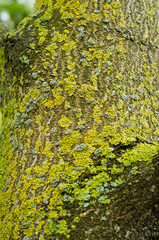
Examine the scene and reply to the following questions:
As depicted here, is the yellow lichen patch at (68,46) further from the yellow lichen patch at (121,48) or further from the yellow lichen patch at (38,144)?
the yellow lichen patch at (38,144)

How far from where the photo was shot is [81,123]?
1.15 m

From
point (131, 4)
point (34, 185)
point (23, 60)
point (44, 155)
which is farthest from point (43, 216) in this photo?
point (131, 4)


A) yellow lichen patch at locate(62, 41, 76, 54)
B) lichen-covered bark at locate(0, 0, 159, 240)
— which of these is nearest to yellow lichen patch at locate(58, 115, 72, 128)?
lichen-covered bark at locate(0, 0, 159, 240)

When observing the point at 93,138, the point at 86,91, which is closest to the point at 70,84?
the point at 86,91

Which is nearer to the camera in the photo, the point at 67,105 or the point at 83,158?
the point at 83,158

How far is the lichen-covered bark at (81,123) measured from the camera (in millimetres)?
965

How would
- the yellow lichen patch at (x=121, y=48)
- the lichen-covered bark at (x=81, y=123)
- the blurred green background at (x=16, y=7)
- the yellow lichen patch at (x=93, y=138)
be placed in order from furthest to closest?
the blurred green background at (x=16, y=7), the yellow lichen patch at (x=121, y=48), the yellow lichen patch at (x=93, y=138), the lichen-covered bark at (x=81, y=123)

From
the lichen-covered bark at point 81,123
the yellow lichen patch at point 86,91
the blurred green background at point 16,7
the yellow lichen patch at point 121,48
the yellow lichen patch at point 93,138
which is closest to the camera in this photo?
the lichen-covered bark at point 81,123

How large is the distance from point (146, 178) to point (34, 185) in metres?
0.46

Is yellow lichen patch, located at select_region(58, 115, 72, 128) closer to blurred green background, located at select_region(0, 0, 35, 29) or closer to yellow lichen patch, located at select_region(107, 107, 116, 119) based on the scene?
yellow lichen patch, located at select_region(107, 107, 116, 119)

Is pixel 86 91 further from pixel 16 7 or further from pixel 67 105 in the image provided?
pixel 16 7

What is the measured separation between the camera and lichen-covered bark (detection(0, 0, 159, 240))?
0.96 m

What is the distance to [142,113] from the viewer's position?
125 centimetres

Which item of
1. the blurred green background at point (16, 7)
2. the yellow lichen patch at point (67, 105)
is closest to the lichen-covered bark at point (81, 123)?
the yellow lichen patch at point (67, 105)
